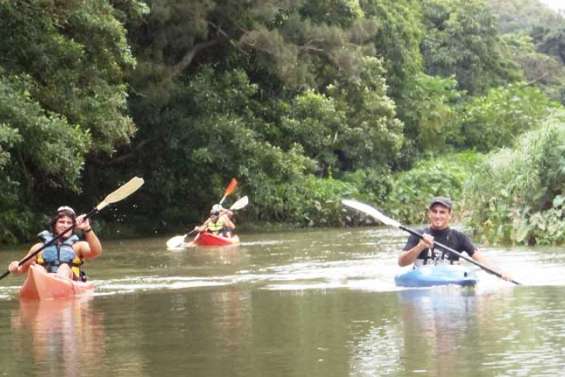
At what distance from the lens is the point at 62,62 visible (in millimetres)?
23453

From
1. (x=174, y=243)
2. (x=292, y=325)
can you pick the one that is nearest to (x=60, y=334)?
(x=292, y=325)

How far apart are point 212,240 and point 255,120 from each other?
7.83 meters

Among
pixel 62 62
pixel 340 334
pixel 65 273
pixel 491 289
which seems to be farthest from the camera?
pixel 62 62

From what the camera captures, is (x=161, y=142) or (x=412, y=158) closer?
(x=161, y=142)

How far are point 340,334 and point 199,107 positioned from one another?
70.6 feet

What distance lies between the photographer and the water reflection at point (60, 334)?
25.9 ft

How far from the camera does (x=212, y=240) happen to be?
2428 cm

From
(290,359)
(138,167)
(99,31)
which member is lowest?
(290,359)

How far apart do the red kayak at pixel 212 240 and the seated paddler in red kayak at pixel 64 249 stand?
10618 millimetres

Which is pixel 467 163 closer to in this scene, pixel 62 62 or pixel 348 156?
pixel 348 156

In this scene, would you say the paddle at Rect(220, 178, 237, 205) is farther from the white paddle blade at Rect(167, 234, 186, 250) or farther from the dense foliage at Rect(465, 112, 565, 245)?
the dense foliage at Rect(465, 112, 565, 245)

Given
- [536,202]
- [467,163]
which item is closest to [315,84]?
[467,163]

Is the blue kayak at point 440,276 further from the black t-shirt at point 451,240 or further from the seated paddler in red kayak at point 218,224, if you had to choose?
the seated paddler in red kayak at point 218,224

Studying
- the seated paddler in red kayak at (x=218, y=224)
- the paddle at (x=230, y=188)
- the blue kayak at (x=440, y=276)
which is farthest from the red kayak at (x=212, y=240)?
the blue kayak at (x=440, y=276)
